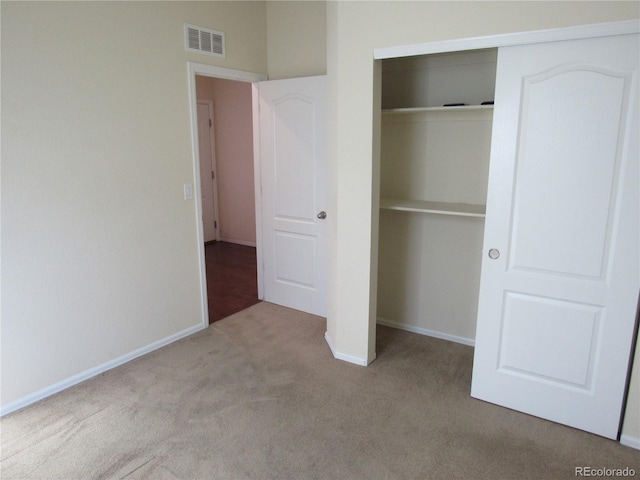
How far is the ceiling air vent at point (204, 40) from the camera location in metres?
3.23

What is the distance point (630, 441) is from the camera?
→ 2.24 m

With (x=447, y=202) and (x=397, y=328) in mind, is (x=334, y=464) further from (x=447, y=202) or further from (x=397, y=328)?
(x=447, y=202)

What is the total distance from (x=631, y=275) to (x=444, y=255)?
133 centimetres

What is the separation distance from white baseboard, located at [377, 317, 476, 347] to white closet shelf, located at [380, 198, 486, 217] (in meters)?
1.02

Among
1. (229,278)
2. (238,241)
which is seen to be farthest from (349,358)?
(238,241)

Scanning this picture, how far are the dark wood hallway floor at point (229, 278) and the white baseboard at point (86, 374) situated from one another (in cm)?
44

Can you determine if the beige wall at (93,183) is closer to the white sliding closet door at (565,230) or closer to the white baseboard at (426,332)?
the white baseboard at (426,332)

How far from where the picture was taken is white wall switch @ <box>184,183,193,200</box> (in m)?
3.37

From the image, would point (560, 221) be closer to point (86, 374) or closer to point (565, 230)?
point (565, 230)

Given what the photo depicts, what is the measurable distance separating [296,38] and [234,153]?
2.95m

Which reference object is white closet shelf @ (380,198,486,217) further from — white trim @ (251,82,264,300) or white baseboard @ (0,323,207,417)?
white baseboard @ (0,323,207,417)

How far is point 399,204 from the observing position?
123 inches

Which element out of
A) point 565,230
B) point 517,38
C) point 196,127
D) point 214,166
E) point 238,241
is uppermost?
point 517,38

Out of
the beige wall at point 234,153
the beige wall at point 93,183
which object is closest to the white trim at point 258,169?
the beige wall at point 93,183
